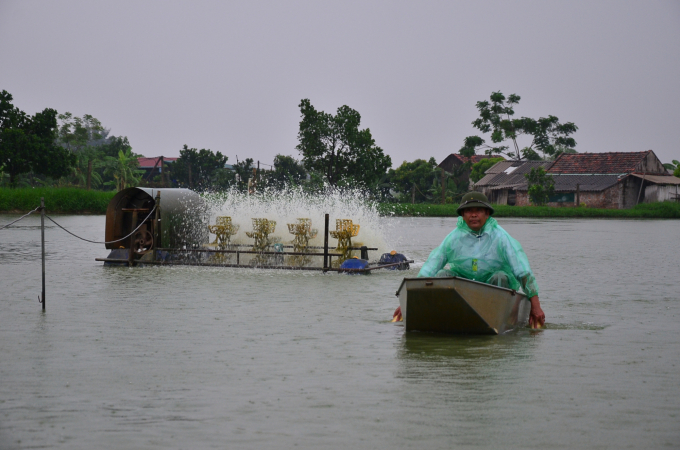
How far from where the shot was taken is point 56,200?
56.2 m

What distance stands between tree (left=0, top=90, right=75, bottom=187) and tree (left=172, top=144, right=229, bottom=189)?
56.8ft

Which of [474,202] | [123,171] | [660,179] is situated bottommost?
[474,202]

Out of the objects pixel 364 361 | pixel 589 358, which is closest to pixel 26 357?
pixel 364 361

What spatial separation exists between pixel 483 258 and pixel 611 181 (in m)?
67.2

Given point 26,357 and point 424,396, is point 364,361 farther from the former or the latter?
point 26,357

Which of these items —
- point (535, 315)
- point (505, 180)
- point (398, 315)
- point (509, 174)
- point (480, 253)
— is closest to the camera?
point (480, 253)

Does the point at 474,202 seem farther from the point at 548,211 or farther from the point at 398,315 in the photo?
the point at 548,211

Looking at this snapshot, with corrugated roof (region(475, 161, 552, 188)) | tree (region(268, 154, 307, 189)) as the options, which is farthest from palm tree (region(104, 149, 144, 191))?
corrugated roof (region(475, 161, 552, 188))

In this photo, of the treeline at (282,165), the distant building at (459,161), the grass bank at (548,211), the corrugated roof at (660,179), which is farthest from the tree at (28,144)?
the corrugated roof at (660,179)

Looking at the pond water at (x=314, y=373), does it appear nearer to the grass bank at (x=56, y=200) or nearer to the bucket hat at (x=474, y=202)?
the bucket hat at (x=474, y=202)

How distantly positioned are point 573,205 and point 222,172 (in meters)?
30.9

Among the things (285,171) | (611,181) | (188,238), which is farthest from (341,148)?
(188,238)

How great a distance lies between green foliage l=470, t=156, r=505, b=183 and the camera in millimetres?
84062

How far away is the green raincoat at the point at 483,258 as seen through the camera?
33.3ft
